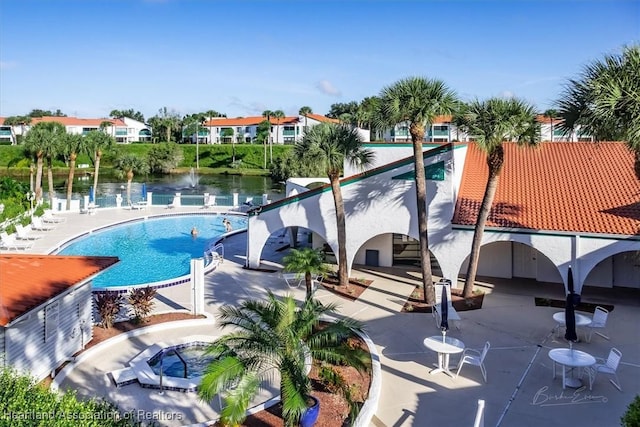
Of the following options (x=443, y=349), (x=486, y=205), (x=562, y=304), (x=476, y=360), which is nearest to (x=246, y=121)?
(x=486, y=205)

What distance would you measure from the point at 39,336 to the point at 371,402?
26.0ft

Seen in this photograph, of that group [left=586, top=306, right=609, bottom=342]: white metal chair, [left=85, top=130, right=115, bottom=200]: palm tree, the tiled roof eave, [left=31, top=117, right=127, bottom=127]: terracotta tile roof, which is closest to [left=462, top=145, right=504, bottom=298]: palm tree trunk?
the tiled roof eave

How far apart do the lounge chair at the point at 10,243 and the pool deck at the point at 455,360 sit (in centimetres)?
1256

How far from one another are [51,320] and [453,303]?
43.9ft

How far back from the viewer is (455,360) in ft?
47.1

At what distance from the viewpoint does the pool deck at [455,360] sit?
11406 mm

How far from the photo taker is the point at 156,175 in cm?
9738

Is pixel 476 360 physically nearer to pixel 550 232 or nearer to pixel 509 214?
pixel 550 232

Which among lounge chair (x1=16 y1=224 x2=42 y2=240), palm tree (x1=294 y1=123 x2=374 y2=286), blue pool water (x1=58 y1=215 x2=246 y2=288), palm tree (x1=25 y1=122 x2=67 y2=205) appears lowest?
blue pool water (x1=58 y1=215 x2=246 y2=288)

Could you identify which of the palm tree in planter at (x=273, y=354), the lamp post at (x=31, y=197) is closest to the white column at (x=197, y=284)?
the palm tree in planter at (x=273, y=354)

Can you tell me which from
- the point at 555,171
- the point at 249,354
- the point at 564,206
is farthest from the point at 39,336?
the point at 555,171

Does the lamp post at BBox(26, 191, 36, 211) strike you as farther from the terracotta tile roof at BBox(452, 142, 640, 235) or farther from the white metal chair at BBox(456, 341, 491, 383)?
the white metal chair at BBox(456, 341, 491, 383)

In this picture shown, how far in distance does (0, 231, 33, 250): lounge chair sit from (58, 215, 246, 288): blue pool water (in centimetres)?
192
